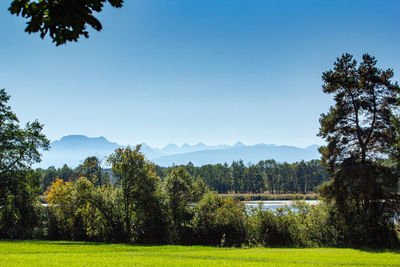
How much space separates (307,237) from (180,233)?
40.4 ft

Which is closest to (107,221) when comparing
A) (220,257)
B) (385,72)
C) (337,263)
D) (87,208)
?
(87,208)

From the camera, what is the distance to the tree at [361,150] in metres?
Answer: 21.3

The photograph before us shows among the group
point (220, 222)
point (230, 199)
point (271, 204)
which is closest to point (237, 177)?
point (271, 204)

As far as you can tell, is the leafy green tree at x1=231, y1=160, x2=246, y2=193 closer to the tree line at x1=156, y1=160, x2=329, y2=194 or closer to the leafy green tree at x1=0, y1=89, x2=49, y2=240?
the tree line at x1=156, y1=160, x2=329, y2=194

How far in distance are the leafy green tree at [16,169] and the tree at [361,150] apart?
30.6 meters

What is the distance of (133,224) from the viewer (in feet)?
92.9

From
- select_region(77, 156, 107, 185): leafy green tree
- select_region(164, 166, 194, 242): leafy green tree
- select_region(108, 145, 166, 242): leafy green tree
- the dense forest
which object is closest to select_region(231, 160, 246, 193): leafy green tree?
the dense forest

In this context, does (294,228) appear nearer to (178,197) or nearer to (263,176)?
(178,197)

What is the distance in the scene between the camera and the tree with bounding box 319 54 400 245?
21.3m

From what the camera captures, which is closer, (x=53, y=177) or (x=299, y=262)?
(x=299, y=262)

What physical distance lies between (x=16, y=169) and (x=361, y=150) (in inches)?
1371

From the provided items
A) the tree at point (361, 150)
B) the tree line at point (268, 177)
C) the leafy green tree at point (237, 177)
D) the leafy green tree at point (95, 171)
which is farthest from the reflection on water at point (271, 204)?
the leafy green tree at point (237, 177)

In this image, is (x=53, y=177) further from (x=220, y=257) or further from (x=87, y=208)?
(x=220, y=257)

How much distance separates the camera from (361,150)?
22.9m
